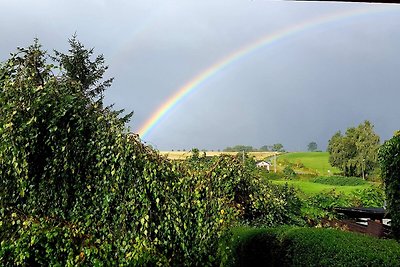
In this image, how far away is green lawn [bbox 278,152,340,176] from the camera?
34.1m

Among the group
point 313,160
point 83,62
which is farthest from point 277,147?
point 83,62

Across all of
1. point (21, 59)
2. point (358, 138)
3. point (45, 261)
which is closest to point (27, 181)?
point (45, 261)

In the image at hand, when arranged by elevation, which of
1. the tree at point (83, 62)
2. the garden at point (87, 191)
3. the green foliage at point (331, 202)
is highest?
the tree at point (83, 62)

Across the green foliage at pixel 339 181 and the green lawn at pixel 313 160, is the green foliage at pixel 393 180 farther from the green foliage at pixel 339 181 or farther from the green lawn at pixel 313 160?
the green lawn at pixel 313 160

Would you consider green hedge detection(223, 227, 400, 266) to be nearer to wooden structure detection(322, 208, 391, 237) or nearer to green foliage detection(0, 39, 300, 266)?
green foliage detection(0, 39, 300, 266)

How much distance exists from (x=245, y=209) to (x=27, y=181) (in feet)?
6.15

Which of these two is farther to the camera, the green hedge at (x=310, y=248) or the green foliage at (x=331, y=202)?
the green foliage at (x=331, y=202)

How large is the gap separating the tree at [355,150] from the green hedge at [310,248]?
28.4 metres

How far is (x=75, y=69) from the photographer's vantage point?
2217cm

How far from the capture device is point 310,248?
498 cm

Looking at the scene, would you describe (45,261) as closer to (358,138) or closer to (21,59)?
(21,59)

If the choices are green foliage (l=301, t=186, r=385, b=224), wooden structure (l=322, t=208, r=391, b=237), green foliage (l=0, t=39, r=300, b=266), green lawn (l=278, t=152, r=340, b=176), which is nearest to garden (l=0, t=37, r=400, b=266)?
Result: green foliage (l=0, t=39, r=300, b=266)

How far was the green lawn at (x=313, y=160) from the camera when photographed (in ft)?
112

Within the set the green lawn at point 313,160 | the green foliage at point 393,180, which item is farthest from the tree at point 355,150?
the green foliage at point 393,180
